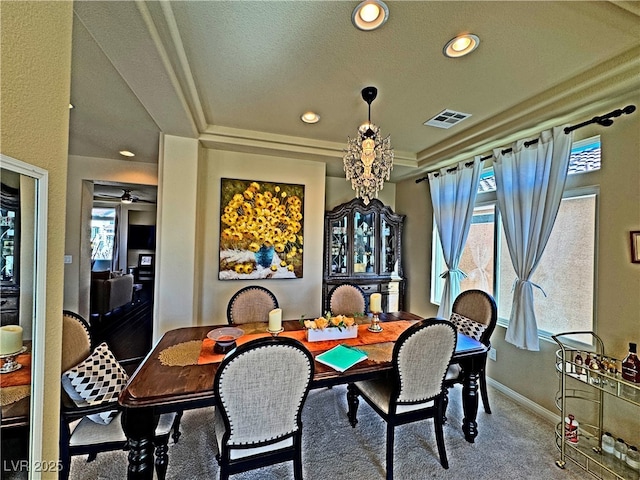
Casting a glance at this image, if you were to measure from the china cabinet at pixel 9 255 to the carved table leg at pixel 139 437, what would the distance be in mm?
908

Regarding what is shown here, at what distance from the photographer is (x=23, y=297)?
70 cm

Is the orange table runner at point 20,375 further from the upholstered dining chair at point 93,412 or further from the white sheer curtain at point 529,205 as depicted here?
the white sheer curtain at point 529,205

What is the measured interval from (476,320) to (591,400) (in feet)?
2.92

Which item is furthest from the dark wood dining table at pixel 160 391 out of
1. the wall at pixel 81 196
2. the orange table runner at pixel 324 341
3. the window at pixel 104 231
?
the window at pixel 104 231

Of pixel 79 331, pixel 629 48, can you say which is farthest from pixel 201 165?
pixel 629 48

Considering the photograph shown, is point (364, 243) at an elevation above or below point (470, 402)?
above

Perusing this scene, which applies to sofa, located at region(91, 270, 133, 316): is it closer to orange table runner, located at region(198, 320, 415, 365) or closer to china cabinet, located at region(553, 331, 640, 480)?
orange table runner, located at region(198, 320, 415, 365)

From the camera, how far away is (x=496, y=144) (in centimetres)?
290

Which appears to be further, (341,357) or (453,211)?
(453,211)

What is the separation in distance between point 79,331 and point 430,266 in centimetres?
392

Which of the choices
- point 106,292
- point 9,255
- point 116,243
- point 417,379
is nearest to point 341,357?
point 417,379

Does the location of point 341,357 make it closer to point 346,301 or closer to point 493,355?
point 346,301

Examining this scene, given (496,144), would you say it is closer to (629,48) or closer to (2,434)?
(629,48)

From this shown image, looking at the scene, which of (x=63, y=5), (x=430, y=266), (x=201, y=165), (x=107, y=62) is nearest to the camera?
(x=63, y=5)
